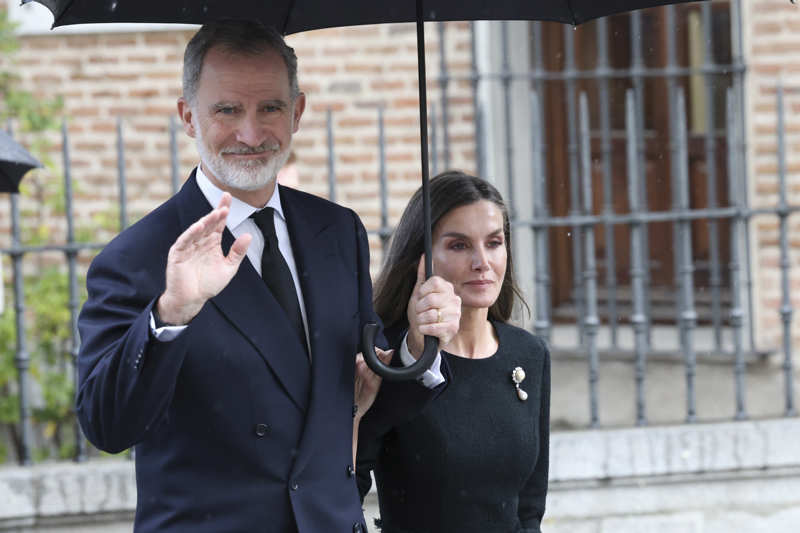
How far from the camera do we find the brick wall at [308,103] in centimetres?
680

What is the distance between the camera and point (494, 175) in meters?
6.82

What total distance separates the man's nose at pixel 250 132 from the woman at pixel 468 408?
Result: 2.62ft

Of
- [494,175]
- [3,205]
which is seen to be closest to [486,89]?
[494,175]

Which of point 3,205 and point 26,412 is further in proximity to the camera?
point 3,205

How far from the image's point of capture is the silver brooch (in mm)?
3117

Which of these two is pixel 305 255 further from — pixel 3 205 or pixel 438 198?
pixel 3 205

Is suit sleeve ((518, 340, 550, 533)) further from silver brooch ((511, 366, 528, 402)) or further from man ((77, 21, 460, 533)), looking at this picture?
man ((77, 21, 460, 533))

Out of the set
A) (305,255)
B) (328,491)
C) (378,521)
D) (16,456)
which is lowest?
(16,456)

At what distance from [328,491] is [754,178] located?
4.62 metres

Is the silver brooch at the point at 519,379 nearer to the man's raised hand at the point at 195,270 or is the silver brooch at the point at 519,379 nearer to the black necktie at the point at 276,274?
the black necktie at the point at 276,274

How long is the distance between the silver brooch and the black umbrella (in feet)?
2.19

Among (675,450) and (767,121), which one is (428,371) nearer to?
(675,450)

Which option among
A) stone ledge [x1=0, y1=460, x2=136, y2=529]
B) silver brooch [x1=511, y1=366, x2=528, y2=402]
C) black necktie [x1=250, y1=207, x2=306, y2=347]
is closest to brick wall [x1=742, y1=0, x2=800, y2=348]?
stone ledge [x1=0, y1=460, x2=136, y2=529]

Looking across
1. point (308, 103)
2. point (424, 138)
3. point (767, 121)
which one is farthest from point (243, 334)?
point (767, 121)
